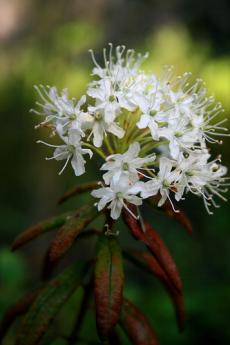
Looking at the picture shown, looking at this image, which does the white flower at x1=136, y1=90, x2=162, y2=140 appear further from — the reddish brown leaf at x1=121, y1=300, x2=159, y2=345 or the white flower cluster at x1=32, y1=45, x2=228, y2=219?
the reddish brown leaf at x1=121, y1=300, x2=159, y2=345

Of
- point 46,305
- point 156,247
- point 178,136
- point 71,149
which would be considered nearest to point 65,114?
point 71,149

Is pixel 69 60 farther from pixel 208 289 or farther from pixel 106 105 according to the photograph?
pixel 106 105

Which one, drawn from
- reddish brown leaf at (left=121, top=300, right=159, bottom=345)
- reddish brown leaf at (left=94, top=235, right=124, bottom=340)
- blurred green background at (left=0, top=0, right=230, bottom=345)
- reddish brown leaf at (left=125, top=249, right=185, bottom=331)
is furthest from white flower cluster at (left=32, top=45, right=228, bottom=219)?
blurred green background at (left=0, top=0, right=230, bottom=345)

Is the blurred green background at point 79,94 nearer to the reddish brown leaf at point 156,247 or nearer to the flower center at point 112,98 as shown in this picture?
the reddish brown leaf at point 156,247

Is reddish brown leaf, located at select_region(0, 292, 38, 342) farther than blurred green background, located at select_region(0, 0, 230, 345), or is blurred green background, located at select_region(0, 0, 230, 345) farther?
blurred green background, located at select_region(0, 0, 230, 345)

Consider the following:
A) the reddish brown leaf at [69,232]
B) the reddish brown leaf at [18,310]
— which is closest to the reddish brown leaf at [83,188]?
the reddish brown leaf at [69,232]

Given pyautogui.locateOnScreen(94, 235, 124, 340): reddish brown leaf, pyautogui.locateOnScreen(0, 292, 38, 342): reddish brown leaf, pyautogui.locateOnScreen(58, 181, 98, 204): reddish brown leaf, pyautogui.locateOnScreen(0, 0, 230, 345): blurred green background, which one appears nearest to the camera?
pyautogui.locateOnScreen(94, 235, 124, 340): reddish brown leaf

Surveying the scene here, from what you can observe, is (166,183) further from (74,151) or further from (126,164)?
(74,151)
